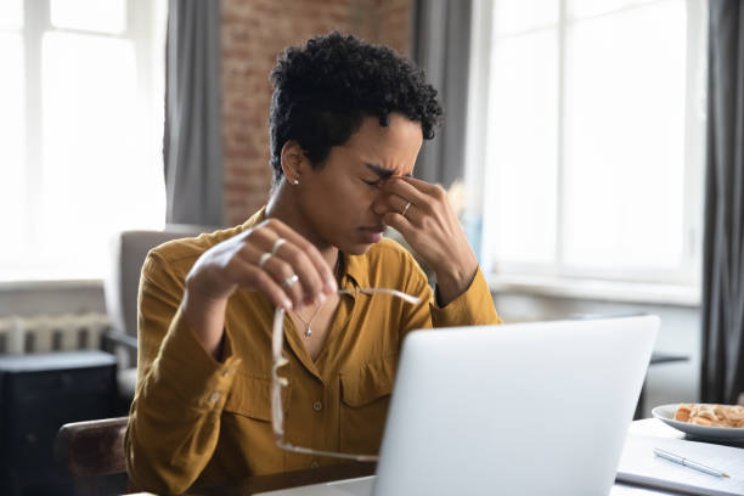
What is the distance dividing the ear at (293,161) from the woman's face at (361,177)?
0.01 metres

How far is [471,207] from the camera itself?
437 cm

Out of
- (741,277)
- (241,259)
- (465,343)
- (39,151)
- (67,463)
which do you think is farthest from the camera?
(39,151)

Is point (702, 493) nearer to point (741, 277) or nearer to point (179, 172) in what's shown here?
point (741, 277)

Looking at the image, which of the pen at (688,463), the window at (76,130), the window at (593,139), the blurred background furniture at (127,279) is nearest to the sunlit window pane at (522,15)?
the window at (593,139)

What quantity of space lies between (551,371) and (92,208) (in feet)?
12.7

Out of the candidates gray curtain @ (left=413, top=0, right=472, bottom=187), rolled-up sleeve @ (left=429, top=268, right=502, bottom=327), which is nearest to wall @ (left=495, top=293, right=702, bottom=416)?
gray curtain @ (left=413, top=0, right=472, bottom=187)

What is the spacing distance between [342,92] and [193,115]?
320cm

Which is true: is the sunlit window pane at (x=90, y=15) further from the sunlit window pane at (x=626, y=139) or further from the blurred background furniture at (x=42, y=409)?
the sunlit window pane at (x=626, y=139)

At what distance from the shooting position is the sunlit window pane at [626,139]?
11.6 ft

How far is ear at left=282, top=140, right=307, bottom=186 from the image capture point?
139cm

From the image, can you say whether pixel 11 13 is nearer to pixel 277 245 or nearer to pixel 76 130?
pixel 76 130

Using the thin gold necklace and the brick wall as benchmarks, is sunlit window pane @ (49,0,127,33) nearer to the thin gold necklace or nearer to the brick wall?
the brick wall

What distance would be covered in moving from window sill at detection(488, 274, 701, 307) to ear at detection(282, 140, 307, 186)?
91.5 inches

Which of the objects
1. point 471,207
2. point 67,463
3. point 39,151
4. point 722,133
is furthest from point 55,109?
point 67,463
